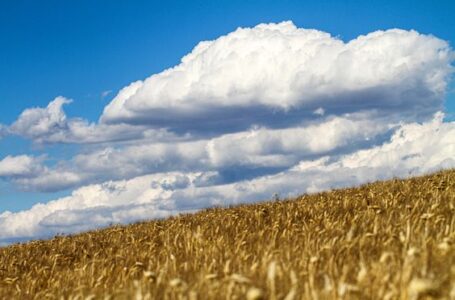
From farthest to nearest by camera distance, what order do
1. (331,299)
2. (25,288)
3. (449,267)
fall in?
(25,288) < (449,267) < (331,299)

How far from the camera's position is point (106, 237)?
524 inches

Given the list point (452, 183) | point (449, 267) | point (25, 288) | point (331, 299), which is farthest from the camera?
point (452, 183)

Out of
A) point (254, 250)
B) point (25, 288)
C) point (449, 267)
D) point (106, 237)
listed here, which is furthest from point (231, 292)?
point (106, 237)

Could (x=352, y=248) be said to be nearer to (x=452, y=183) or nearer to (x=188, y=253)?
(x=188, y=253)

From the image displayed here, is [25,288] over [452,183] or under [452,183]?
under

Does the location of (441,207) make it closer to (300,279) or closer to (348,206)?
(348,206)

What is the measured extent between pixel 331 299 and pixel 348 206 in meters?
7.89

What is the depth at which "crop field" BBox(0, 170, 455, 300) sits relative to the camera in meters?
4.19

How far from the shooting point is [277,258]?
5949mm

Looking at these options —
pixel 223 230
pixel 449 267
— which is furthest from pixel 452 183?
pixel 449 267

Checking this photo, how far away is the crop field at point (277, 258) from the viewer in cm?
419

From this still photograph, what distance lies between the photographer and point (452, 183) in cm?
1316

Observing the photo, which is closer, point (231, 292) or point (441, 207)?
point (231, 292)

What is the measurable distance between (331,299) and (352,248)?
7.94 feet
